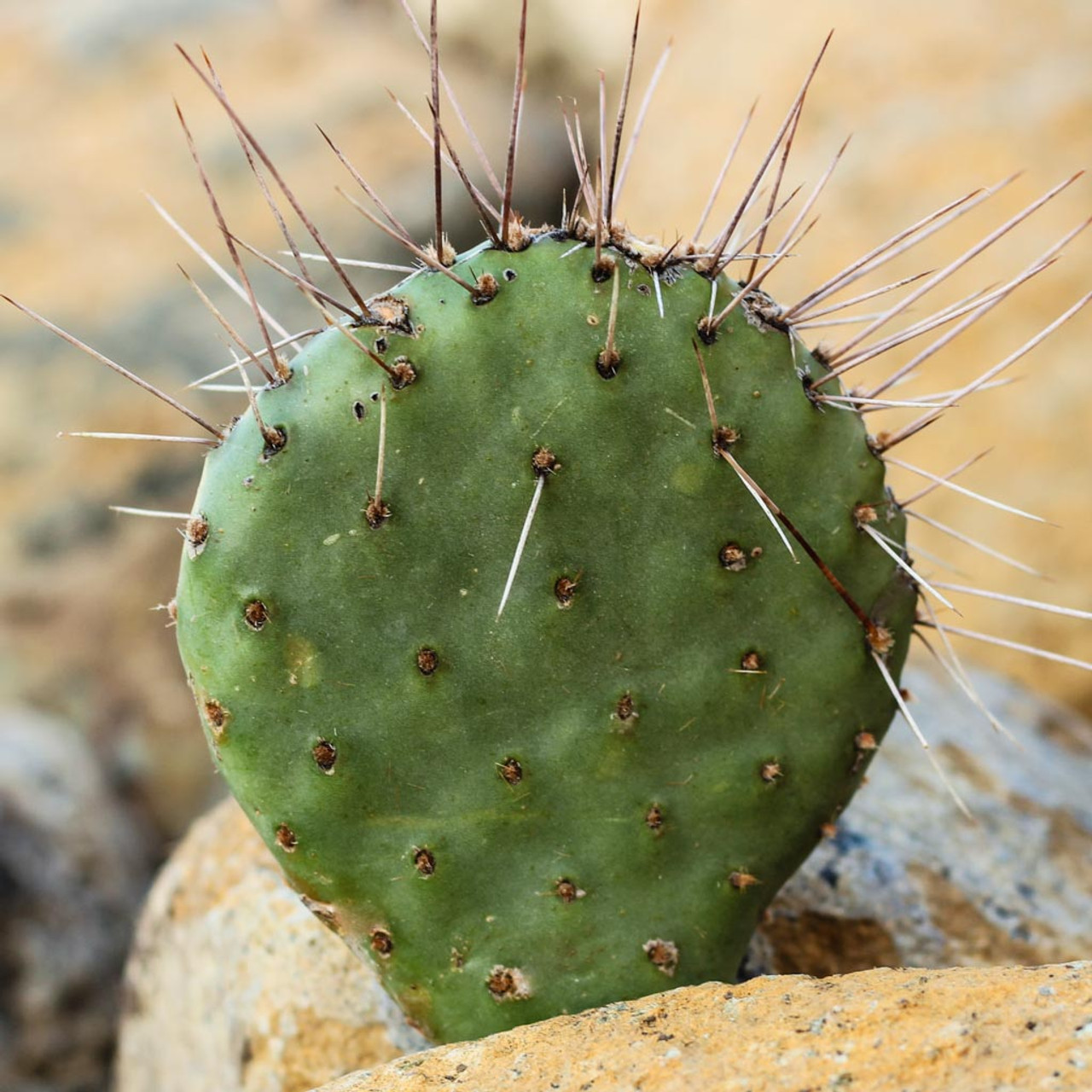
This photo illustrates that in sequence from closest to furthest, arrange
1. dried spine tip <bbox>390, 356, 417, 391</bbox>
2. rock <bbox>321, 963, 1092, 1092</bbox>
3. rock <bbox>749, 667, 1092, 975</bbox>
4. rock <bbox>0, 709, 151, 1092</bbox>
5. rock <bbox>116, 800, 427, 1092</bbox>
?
rock <bbox>321, 963, 1092, 1092</bbox> → dried spine tip <bbox>390, 356, 417, 391</bbox> → rock <bbox>116, 800, 427, 1092</bbox> → rock <bbox>749, 667, 1092, 975</bbox> → rock <bbox>0, 709, 151, 1092</bbox>

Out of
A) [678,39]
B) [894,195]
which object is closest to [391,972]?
[894,195]

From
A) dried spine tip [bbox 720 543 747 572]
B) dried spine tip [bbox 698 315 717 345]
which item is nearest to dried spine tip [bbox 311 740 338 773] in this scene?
dried spine tip [bbox 720 543 747 572]

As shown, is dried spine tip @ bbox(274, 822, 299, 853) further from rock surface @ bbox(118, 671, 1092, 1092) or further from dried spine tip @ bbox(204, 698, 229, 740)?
rock surface @ bbox(118, 671, 1092, 1092)

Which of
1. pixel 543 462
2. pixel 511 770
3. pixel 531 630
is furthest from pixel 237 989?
pixel 543 462

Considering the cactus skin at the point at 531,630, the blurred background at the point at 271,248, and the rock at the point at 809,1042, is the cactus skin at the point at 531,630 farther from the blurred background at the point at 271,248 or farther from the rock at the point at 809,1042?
the blurred background at the point at 271,248

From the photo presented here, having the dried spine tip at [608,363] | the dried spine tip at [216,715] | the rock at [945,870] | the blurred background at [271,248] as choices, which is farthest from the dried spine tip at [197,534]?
the blurred background at [271,248]
